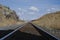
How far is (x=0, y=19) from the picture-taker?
75812mm

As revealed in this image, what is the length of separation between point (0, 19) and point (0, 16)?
4163mm

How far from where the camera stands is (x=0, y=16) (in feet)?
262
